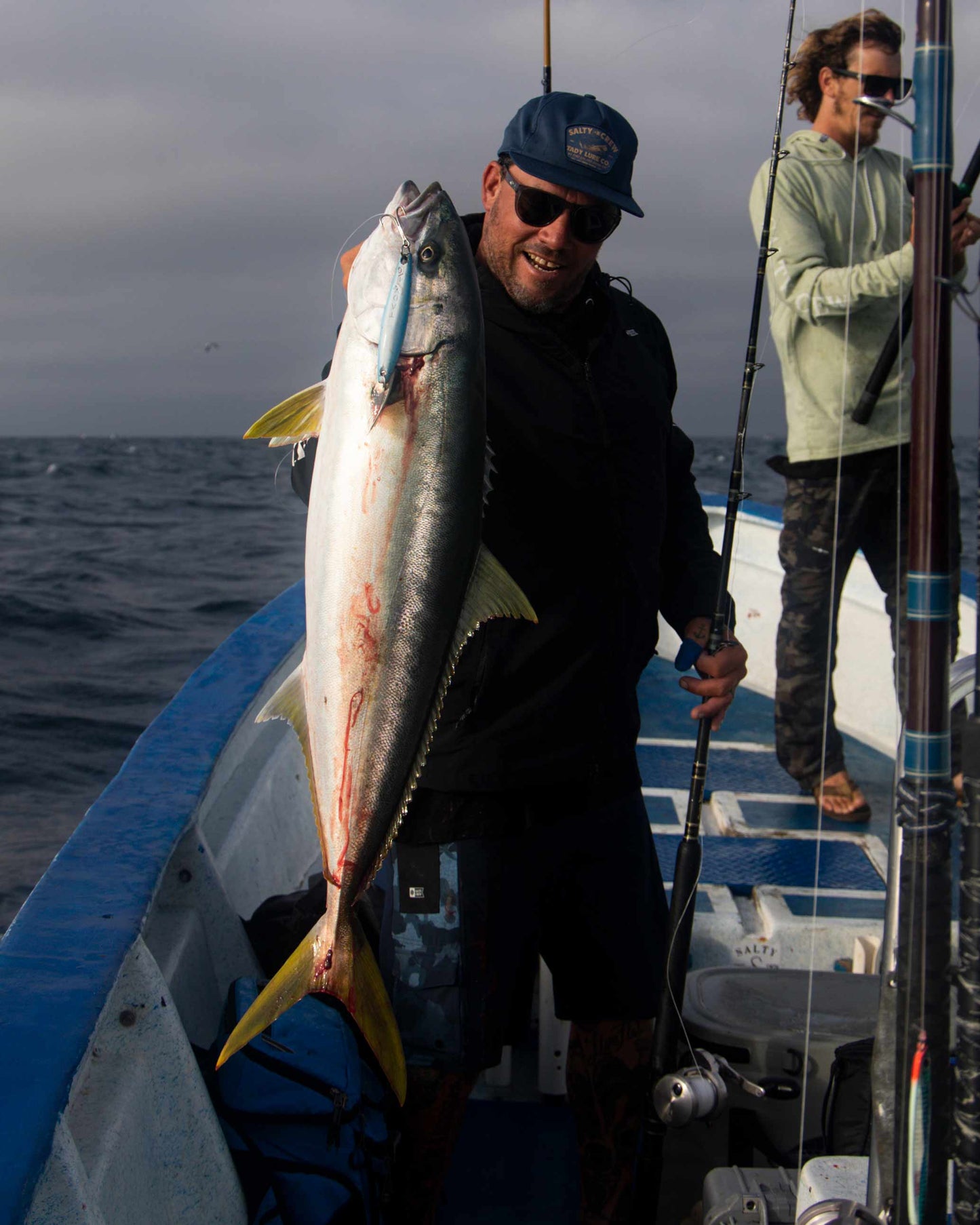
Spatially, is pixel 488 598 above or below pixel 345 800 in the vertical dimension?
above

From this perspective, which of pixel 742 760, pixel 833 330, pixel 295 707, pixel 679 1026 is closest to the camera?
pixel 295 707

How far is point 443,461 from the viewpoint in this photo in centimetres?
172

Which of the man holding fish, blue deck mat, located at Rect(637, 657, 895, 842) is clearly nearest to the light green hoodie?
blue deck mat, located at Rect(637, 657, 895, 842)

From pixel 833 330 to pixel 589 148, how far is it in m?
2.10

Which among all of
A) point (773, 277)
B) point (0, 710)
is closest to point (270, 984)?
point (773, 277)

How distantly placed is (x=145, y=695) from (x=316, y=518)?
6.65 metres

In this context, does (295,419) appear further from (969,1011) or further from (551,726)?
(969,1011)

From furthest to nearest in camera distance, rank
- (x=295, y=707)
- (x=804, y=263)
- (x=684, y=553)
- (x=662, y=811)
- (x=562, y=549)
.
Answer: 1. (x=662, y=811)
2. (x=804, y=263)
3. (x=684, y=553)
4. (x=562, y=549)
5. (x=295, y=707)

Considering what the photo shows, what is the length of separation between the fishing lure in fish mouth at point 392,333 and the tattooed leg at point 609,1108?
140cm

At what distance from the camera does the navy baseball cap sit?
2014 millimetres

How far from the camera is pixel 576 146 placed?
2018 millimetres

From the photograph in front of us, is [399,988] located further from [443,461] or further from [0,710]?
[0,710]

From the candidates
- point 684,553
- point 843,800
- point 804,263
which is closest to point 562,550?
point 684,553

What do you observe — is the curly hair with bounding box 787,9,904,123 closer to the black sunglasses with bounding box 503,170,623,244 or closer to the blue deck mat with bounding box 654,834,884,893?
the black sunglasses with bounding box 503,170,623,244
